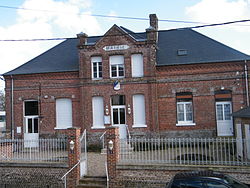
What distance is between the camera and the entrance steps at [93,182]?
10.3m

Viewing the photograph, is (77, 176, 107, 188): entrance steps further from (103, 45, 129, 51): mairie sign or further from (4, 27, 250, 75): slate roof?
(103, 45, 129, 51): mairie sign

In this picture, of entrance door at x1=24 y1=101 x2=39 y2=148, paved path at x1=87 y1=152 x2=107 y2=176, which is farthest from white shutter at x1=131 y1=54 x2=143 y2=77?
entrance door at x1=24 y1=101 x2=39 y2=148

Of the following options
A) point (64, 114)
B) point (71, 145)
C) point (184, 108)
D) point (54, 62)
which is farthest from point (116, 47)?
point (71, 145)

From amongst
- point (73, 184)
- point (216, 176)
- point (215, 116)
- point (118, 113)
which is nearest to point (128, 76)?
point (118, 113)

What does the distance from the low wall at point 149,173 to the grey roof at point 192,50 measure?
10.4m

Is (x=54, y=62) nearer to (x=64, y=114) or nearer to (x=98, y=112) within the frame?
(x=64, y=114)

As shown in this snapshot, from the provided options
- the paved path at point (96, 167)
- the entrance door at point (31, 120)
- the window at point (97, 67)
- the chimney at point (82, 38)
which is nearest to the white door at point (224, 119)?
the window at point (97, 67)

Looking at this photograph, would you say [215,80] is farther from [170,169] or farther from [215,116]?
[170,169]

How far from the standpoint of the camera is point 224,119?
60.6 ft

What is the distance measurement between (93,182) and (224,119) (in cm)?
1148

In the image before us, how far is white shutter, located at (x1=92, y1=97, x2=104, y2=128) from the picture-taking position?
1928 cm

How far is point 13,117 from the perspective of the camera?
20.5 m

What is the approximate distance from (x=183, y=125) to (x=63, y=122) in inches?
344

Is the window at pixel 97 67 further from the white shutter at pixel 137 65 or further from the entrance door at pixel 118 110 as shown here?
the white shutter at pixel 137 65
